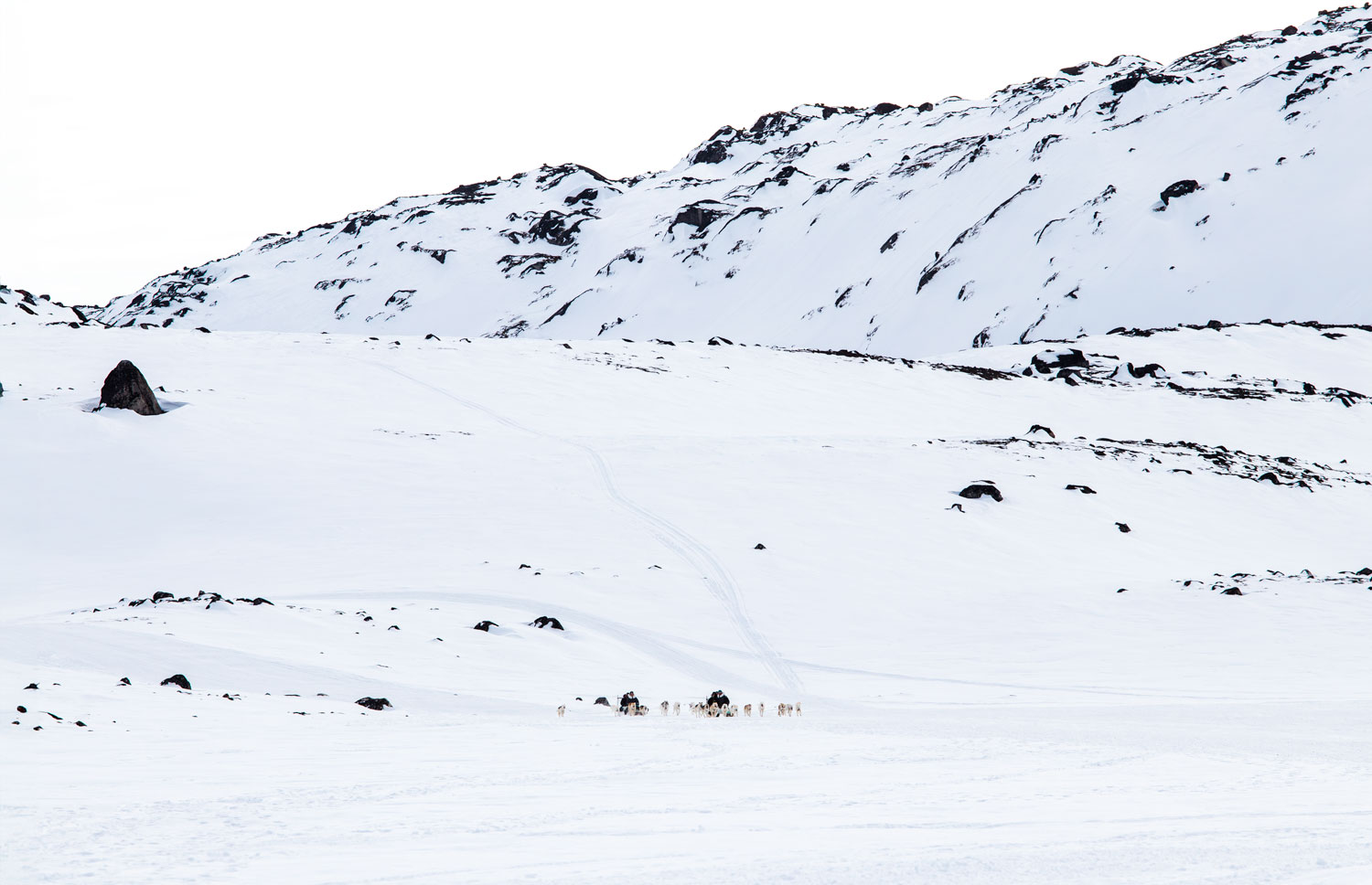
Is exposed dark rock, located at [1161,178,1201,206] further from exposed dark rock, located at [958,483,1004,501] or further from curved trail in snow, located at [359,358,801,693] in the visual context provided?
curved trail in snow, located at [359,358,801,693]

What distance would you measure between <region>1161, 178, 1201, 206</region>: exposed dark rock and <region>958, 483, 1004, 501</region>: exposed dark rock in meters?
78.5

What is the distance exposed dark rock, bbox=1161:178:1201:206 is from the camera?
93250 millimetres

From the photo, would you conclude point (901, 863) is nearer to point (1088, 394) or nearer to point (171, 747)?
point (171, 747)

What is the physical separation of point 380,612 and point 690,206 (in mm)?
128873

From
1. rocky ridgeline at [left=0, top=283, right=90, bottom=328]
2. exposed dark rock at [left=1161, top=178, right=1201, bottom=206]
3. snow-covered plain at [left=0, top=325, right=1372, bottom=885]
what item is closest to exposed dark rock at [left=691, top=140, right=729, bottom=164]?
exposed dark rock at [left=1161, top=178, right=1201, bottom=206]

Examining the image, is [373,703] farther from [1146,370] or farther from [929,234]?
[929,234]

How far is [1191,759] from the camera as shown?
8117 millimetres

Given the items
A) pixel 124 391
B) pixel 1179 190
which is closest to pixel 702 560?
pixel 124 391

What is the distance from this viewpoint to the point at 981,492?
25.7 meters

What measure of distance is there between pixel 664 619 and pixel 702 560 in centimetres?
346

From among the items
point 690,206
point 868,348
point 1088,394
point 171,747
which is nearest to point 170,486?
point 171,747

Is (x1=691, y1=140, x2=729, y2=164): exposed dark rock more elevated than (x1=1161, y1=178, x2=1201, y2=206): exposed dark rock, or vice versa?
(x1=691, y1=140, x2=729, y2=164): exposed dark rock

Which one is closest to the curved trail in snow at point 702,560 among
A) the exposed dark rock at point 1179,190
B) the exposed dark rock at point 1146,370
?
the exposed dark rock at point 1146,370

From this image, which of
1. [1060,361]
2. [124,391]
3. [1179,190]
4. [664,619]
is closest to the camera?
[664,619]
